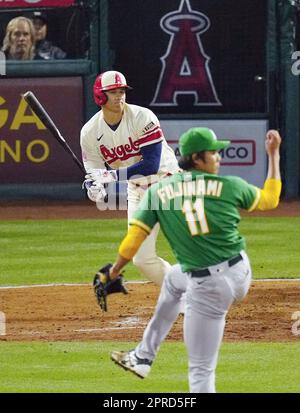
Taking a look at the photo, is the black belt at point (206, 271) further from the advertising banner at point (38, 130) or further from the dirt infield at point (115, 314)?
the advertising banner at point (38, 130)

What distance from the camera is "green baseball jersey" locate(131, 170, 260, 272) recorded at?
719cm

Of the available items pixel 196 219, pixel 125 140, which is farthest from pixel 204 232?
pixel 125 140

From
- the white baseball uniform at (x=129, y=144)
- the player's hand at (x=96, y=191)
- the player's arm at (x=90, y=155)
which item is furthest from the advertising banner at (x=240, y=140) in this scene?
the player's hand at (x=96, y=191)

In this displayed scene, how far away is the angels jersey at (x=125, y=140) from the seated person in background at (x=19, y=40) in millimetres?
7188

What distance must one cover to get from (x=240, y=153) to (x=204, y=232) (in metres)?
11.3

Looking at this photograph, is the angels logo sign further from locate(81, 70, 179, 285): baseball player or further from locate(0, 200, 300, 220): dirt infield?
locate(81, 70, 179, 285): baseball player

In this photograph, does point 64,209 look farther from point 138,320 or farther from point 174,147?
point 138,320

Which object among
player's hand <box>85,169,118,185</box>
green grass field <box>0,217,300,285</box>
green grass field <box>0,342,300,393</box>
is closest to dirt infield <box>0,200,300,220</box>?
green grass field <box>0,217,300,285</box>

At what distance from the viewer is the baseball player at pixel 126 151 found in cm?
1056

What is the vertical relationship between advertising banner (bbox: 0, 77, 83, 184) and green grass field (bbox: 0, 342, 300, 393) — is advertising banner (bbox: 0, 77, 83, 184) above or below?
above

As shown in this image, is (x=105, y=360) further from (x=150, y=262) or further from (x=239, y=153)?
(x=239, y=153)

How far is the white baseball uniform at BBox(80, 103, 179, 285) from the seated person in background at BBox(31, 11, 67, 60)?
731cm
